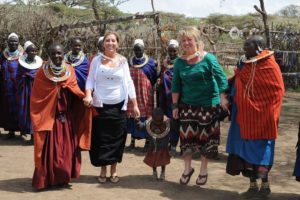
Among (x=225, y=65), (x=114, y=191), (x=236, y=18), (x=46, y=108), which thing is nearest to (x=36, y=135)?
(x=46, y=108)

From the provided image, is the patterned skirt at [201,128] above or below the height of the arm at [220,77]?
below

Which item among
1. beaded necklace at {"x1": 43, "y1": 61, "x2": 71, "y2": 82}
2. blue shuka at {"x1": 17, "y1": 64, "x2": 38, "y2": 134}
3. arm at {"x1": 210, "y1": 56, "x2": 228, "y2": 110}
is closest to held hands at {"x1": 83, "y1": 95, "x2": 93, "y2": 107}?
beaded necklace at {"x1": 43, "y1": 61, "x2": 71, "y2": 82}

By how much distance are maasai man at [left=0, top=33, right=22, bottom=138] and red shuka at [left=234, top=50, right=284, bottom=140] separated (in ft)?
15.4

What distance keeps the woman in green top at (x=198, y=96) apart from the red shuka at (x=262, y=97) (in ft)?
1.26

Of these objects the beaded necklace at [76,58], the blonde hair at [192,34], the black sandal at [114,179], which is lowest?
the black sandal at [114,179]

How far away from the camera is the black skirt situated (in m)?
5.46

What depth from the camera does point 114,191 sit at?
17.6ft

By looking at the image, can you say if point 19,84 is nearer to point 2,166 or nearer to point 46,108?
point 2,166

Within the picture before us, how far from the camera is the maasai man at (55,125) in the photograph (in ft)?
17.1

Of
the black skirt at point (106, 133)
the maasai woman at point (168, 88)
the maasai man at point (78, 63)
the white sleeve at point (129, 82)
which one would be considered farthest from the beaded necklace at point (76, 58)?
the black skirt at point (106, 133)

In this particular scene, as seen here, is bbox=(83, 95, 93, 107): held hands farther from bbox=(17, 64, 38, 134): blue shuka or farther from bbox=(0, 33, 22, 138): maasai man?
bbox=(0, 33, 22, 138): maasai man

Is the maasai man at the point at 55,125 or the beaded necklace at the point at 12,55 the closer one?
the maasai man at the point at 55,125

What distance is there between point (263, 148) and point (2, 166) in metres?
3.67

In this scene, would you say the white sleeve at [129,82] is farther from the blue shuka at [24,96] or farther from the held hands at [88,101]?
the blue shuka at [24,96]
